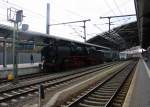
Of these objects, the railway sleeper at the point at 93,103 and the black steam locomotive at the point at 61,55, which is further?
the black steam locomotive at the point at 61,55

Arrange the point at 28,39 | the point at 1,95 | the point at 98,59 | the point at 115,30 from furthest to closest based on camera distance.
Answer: the point at 115,30
the point at 98,59
the point at 28,39
the point at 1,95

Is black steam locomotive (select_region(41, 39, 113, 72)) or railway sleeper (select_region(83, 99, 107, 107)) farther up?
black steam locomotive (select_region(41, 39, 113, 72))

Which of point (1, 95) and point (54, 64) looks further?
point (54, 64)

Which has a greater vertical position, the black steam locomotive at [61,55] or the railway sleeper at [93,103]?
the black steam locomotive at [61,55]

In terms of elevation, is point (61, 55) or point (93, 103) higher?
point (61, 55)

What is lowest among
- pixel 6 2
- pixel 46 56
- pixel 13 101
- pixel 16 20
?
Result: pixel 13 101

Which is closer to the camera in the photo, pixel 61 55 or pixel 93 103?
pixel 93 103

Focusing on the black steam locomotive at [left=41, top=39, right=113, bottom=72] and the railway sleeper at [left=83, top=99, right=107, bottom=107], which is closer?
the railway sleeper at [left=83, top=99, right=107, bottom=107]

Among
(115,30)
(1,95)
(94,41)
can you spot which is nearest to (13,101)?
(1,95)

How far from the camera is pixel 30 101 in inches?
431

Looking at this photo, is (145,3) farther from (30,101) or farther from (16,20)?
(30,101)

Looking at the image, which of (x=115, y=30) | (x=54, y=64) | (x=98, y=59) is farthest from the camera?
(x=115, y=30)

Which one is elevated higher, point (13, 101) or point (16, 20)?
point (16, 20)

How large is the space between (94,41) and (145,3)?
178ft
